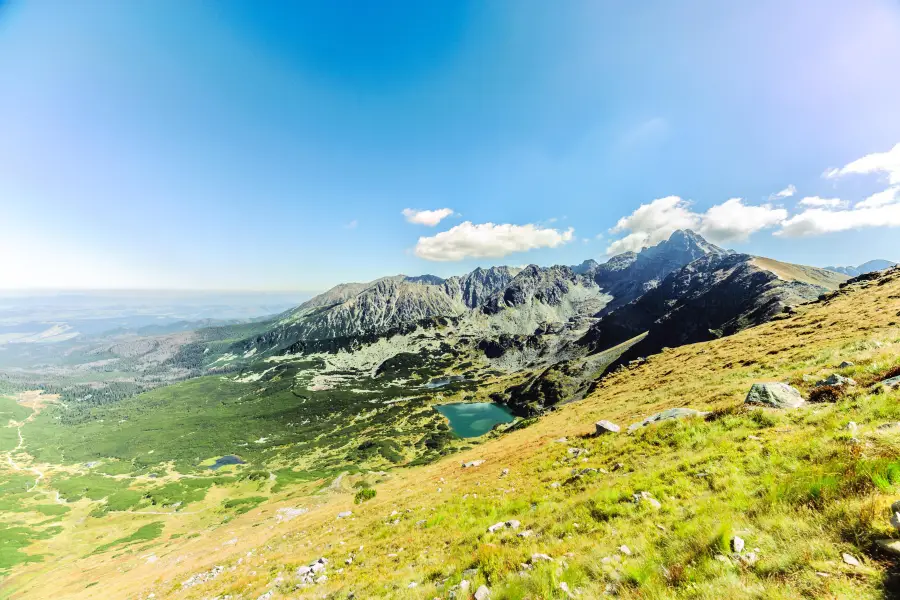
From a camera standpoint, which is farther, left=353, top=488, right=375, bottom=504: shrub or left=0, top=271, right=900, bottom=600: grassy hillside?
left=353, top=488, right=375, bottom=504: shrub

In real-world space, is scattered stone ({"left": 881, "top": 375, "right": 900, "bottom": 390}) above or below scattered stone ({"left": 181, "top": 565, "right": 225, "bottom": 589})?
above

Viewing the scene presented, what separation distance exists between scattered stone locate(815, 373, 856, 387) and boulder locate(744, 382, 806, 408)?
131 cm

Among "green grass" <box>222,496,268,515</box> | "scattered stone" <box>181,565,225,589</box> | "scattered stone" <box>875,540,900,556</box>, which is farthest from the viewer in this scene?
"green grass" <box>222,496,268,515</box>

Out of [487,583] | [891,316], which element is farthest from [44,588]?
[891,316]

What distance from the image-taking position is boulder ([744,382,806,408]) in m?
14.5

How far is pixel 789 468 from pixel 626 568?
623 centimetres

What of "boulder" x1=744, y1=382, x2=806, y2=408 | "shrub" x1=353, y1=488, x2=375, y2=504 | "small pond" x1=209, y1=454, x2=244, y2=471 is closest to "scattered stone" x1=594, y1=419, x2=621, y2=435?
"boulder" x1=744, y1=382, x2=806, y2=408

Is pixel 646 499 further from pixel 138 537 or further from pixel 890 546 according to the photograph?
pixel 138 537

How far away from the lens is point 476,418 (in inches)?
7052

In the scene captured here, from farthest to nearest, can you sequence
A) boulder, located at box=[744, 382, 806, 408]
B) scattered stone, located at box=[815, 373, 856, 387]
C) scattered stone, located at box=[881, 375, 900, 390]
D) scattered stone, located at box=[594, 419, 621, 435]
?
scattered stone, located at box=[594, 419, 621, 435] < boulder, located at box=[744, 382, 806, 408] < scattered stone, located at box=[815, 373, 856, 387] < scattered stone, located at box=[881, 375, 900, 390]

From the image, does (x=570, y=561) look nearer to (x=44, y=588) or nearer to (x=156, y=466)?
(x=44, y=588)

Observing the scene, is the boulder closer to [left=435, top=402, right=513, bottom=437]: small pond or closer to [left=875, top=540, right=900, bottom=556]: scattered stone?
[left=875, top=540, right=900, bottom=556]: scattered stone

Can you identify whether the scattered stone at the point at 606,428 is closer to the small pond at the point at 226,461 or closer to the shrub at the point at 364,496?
the shrub at the point at 364,496

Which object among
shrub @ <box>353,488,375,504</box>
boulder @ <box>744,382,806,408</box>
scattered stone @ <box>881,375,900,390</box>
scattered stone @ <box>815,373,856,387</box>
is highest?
scattered stone @ <box>881,375,900,390</box>
